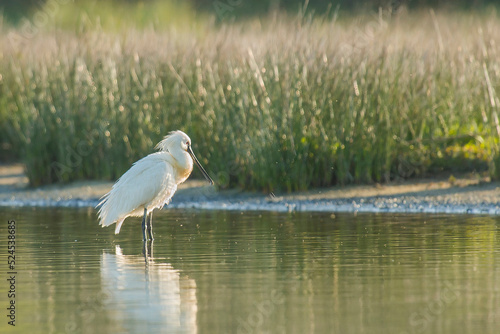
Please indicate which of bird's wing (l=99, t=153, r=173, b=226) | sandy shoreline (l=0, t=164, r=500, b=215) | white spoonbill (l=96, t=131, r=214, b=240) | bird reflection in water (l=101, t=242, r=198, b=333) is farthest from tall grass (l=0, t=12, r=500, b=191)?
bird reflection in water (l=101, t=242, r=198, b=333)

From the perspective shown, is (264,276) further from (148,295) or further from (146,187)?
(146,187)

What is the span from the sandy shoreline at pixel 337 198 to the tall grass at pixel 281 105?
23cm

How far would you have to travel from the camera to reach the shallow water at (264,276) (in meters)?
6.17

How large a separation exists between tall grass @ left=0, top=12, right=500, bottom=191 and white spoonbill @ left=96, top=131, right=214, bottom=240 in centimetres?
238

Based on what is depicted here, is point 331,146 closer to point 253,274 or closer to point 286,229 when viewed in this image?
point 286,229

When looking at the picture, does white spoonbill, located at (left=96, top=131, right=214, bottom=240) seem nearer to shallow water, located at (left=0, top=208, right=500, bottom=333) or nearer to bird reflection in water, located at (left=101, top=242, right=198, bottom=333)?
shallow water, located at (left=0, top=208, right=500, bottom=333)

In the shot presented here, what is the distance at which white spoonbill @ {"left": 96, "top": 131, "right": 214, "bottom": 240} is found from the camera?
10.7 m

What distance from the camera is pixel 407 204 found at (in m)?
12.8

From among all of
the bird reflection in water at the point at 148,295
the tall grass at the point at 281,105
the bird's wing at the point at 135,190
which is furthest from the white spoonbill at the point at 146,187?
the tall grass at the point at 281,105

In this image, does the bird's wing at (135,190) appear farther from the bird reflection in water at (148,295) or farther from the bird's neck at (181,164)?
the bird reflection in water at (148,295)

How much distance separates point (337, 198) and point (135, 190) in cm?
357

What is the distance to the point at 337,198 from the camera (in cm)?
1344

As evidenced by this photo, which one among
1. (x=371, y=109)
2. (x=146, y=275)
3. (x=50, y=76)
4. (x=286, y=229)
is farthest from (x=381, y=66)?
(x=146, y=275)

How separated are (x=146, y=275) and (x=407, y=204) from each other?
553 centimetres
